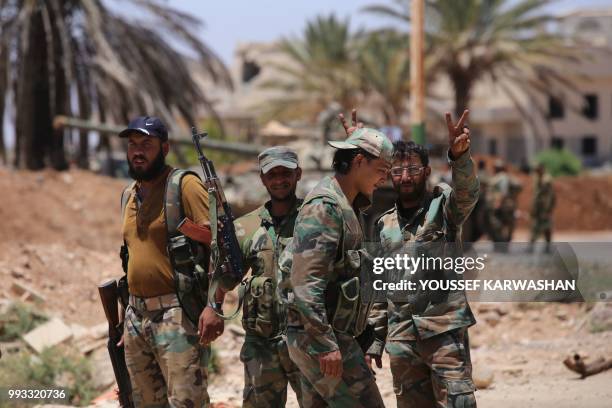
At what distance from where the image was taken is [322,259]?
4297mm

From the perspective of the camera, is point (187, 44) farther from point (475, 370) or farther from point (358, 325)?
point (358, 325)

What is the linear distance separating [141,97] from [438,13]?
11.2 meters

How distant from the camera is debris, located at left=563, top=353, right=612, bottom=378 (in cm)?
785

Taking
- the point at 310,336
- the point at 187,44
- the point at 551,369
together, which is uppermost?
the point at 187,44

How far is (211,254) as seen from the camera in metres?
5.14

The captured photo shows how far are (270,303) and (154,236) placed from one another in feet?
2.25

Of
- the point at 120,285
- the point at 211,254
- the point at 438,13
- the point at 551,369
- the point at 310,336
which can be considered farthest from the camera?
the point at 438,13

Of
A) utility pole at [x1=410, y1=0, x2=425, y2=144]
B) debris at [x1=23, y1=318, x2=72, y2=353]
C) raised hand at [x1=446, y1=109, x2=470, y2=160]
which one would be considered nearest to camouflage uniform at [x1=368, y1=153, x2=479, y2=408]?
raised hand at [x1=446, y1=109, x2=470, y2=160]

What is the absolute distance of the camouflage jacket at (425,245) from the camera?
5059 millimetres

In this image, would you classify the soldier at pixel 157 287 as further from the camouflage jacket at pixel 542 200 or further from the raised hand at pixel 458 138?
the camouflage jacket at pixel 542 200

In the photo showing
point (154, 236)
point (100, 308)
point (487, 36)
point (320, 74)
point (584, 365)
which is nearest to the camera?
point (154, 236)

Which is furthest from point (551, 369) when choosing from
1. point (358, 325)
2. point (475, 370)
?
point (358, 325)

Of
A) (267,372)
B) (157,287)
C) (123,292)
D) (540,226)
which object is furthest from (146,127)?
(540,226)

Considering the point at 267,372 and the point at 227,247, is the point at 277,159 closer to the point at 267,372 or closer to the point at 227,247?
the point at 227,247
